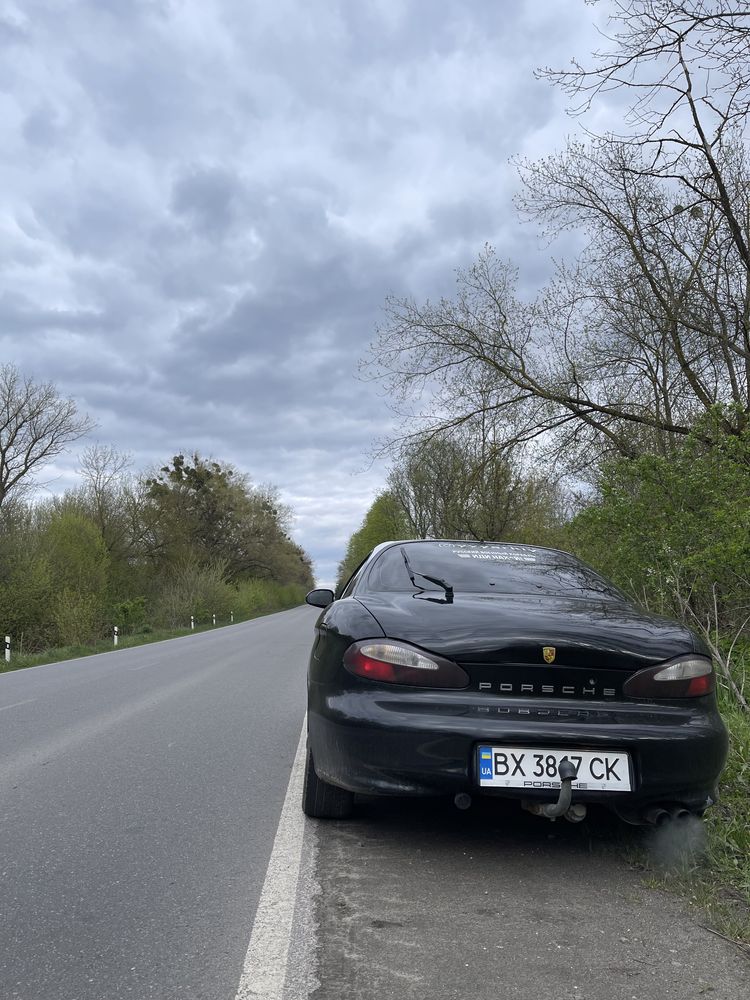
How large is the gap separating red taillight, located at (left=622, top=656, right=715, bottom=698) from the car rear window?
0.84 meters

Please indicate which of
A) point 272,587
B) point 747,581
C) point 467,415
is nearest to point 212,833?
point 747,581

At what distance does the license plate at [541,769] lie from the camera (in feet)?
10.3

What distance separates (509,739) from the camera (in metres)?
3.17

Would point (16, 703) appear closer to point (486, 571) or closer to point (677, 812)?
point (486, 571)

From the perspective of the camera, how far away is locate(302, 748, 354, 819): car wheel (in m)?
3.95

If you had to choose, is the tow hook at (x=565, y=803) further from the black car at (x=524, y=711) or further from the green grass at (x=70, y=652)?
the green grass at (x=70, y=652)

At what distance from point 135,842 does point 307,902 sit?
119cm

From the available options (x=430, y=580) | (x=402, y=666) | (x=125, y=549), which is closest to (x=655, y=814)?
(x=402, y=666)

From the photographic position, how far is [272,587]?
3083 inches

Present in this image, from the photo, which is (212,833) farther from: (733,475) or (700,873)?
(733,475)

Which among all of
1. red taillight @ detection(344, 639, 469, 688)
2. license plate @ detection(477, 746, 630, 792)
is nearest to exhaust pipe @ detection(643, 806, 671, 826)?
license plate @ detection(477, 746, 630, 792)

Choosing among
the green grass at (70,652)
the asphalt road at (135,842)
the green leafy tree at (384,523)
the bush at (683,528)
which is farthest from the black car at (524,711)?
the green leafy tree at (384,523)

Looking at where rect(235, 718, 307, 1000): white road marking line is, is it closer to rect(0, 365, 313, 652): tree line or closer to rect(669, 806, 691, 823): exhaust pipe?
rect(669, 806, 691, 823): exhaust pipe

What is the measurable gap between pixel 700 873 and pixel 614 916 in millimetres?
643
